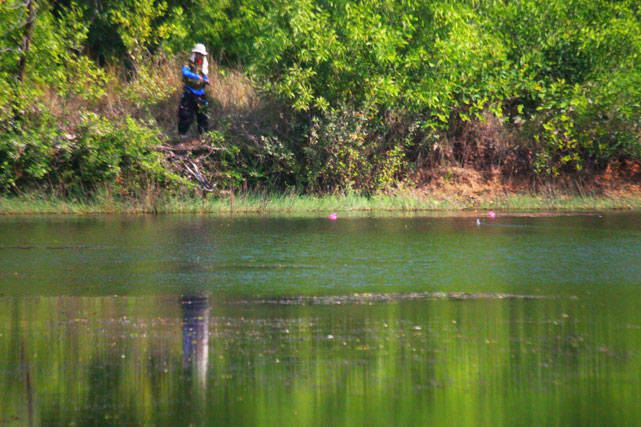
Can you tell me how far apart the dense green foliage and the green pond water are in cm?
720

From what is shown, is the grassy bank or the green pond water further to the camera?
the grassy bank

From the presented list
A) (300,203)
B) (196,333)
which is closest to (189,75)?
(300,203)

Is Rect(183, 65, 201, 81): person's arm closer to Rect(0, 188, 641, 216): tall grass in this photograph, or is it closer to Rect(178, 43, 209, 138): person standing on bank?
Rect(178, 43, 209, 138): person standing on bank

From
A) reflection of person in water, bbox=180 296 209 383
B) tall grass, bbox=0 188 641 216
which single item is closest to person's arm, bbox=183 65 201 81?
tall grass, bbox=0 188 641 216

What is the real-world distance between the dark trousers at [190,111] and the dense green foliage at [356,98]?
439 millimetres

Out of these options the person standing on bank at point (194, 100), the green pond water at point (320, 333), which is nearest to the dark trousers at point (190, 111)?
the person standing on bank at point (194, 100)

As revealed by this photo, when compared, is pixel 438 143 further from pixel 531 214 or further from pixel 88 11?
pixel 88 11

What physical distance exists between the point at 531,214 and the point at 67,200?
1081 centimetres

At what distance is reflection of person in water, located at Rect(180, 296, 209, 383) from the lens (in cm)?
562

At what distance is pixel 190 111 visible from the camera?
2186cm

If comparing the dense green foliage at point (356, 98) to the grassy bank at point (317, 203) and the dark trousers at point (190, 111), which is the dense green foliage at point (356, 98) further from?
the grassy bank at point (317, 203)

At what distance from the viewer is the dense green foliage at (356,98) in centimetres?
1972

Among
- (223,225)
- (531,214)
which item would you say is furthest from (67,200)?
(531,214)

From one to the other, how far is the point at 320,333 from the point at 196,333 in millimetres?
971
